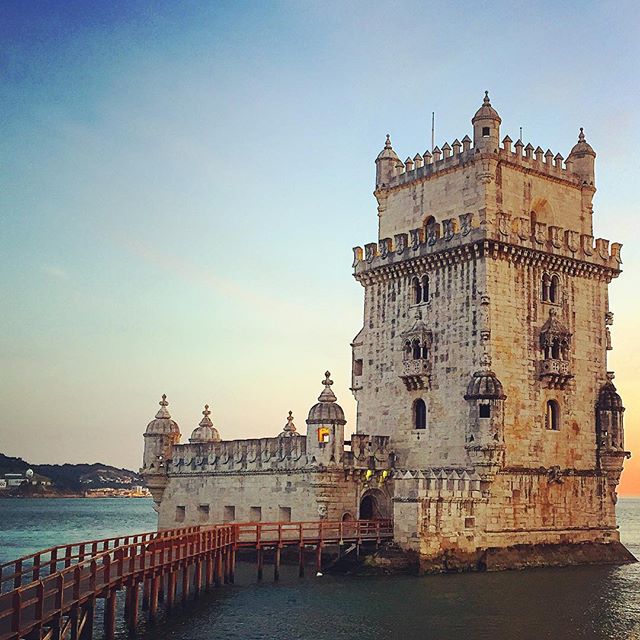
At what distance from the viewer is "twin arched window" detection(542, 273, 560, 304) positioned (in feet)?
176

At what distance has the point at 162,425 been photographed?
65000 mm

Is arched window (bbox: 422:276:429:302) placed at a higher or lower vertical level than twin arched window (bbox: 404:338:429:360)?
higher

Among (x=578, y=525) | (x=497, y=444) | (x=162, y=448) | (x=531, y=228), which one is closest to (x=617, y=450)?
(x=578, y=525)

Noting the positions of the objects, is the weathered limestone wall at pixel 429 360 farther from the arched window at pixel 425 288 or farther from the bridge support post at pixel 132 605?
the bridge support post at pixel 132 605

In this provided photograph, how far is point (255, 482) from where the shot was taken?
186 feet

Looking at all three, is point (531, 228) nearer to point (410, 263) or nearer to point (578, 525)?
point (410, 263)

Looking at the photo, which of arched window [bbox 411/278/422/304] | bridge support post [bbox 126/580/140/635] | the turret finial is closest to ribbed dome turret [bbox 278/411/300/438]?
the turret finial

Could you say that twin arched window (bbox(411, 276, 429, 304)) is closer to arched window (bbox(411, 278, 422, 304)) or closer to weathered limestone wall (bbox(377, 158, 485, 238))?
arched window (bbox(411, 278, 422, 304))

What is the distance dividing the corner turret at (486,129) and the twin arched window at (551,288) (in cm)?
700

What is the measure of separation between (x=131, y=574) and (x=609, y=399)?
96.9ft

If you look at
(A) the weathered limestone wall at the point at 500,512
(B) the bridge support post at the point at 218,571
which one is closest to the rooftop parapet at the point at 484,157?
(A) the weathered limestone wall at the point at 500,512

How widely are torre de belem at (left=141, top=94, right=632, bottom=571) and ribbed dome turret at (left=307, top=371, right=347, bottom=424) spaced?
0.08 m

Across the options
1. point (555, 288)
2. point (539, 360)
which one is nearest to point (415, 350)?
point (539, 360)

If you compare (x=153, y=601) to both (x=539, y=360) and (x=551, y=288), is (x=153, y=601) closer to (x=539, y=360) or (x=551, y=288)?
(x=539, y=360)
